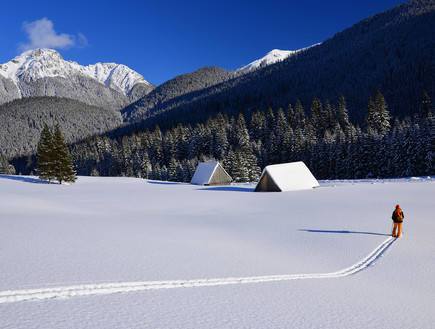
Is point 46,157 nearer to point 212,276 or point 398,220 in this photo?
point 212,276

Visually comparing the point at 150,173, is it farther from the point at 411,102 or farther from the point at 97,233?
the point at 411,102

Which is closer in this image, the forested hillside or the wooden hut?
the wooden hut

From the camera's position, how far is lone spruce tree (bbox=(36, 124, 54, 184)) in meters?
44.9

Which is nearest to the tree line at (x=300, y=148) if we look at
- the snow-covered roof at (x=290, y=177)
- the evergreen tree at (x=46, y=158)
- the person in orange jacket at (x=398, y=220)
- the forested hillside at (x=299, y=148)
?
the forested hillside at (x=299, y=148)

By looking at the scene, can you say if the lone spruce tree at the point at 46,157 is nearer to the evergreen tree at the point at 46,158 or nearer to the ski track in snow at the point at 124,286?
the evergreen tree at the point at 46,158

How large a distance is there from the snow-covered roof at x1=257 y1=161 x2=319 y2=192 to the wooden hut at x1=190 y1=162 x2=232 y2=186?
14722mm

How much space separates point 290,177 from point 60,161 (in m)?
38.0

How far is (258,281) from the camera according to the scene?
271 inches

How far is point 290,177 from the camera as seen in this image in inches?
1361

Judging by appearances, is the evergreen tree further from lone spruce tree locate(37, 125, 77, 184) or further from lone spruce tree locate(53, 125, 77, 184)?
lone spruce tree locate(53, 125, 77, 184)

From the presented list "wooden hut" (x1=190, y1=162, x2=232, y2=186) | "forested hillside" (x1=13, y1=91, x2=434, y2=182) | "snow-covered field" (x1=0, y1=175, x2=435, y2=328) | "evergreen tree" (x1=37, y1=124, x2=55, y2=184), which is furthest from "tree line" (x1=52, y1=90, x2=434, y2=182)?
"snow-covered field" (x1=0, y1=175, x2=435, y2=328)

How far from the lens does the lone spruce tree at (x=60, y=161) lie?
150 feet

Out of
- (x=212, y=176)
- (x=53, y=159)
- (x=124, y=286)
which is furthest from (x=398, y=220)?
(x=53, y=159)

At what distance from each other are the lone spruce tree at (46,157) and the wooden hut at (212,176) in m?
24.5
